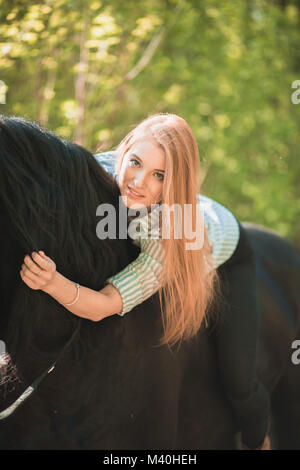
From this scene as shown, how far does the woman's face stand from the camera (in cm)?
143

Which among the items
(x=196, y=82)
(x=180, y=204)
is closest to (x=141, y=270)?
(x=180, y=204)

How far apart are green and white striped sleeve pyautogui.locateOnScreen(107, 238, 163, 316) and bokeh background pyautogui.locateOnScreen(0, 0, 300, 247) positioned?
201cm

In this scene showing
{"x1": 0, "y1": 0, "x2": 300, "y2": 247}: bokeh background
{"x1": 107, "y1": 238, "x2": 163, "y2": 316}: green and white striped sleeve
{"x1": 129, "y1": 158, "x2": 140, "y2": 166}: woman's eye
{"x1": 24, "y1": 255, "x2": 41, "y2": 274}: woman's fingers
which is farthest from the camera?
{"x1": 0, "y1": 0, "x2": 300, "y2": 247}: bokeh background

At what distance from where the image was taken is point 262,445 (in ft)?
7.26

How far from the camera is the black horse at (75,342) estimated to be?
1.20 m

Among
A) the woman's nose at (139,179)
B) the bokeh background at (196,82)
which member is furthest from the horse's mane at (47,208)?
the bokeh background at (196,82)

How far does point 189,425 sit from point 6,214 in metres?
1.18

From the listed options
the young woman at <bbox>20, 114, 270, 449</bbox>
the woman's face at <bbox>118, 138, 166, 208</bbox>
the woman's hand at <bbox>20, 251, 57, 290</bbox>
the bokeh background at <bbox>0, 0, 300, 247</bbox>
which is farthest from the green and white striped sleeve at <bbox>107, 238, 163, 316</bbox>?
the bokeh background at <bbox>0, 0, 300, 247</bbox>

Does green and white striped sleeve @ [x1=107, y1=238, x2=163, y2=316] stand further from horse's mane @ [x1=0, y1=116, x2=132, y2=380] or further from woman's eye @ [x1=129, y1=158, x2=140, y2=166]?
woman's eye @ [x1=129, y1=158, x2=140, y2=166]

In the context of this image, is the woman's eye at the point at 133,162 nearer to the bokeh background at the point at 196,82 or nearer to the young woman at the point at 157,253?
the young woman at the point at 157,253

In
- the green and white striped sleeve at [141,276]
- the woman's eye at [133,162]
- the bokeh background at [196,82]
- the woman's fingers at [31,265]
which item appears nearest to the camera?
the woman's fingers at [31,265]

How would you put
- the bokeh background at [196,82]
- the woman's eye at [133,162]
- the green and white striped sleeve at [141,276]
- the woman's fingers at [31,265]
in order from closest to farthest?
1. the woman's fingers at [31,265]
2. the green and white striped sleeve at [141,276]
3. the woman's eye at [133,162]
4. the bokeh background at [196,82]

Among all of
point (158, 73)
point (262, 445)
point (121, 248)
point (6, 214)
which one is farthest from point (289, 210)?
point (6, 214)

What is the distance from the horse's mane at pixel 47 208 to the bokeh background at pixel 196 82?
197cm
